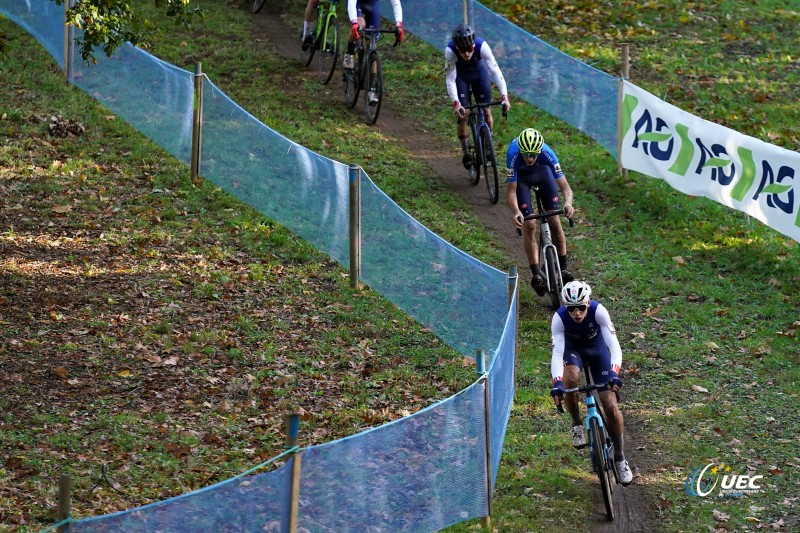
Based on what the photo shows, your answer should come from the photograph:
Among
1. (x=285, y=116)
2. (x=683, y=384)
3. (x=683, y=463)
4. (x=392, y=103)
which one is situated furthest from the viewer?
(x=392, y=103)

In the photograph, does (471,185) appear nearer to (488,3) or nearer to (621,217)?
(621,217)

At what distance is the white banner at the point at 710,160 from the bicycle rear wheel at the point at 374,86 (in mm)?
3777

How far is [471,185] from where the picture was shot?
15570mm

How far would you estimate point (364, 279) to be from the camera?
40.4 ft

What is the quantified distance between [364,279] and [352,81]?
19.8 ft

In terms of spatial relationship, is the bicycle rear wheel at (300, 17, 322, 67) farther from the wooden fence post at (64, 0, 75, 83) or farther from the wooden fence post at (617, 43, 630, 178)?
the wooden fence post at (617, 43, 630, 178)

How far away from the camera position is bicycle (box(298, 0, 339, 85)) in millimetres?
17609

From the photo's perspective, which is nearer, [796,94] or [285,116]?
[285,116]

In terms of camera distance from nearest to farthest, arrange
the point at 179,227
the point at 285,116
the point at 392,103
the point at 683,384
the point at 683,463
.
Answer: the point at 683,463 → the point at 683,384 → the point at 179,227 → the point at 285,116 → the point at 392,103

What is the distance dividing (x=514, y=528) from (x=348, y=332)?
380cm

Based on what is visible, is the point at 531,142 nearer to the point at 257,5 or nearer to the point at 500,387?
the point at 500,387

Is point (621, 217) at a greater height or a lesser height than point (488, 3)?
lesser

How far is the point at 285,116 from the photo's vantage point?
17.3 metres

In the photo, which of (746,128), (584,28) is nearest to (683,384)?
(746,128)
